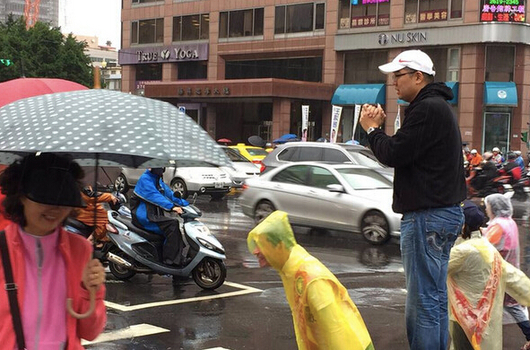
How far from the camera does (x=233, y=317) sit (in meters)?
7.36

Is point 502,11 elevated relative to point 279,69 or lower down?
elevated

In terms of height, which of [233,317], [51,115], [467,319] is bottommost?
[233,317]

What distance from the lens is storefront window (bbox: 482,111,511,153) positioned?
38.6 meters

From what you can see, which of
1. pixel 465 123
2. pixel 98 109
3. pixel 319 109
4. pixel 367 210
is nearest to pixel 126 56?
pixel 319 109

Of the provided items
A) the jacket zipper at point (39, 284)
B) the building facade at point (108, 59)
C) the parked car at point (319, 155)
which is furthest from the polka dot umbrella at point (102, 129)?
the building facade at point (108, 59)

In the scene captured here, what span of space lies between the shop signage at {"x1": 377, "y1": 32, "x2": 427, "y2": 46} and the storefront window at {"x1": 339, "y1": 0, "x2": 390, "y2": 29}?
91 centimetres

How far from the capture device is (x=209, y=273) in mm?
8766

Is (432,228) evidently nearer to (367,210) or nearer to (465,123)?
(367,210)

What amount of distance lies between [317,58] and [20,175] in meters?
44.5

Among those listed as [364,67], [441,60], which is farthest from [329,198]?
[364,67]

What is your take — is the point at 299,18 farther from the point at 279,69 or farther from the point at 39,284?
the point at 39,284

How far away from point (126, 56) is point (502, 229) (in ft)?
174

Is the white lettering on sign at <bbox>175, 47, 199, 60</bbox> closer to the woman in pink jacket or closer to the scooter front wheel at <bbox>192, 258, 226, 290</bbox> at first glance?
the scooter front wheel at <bbox>192, 258, 226, 290</bbox>

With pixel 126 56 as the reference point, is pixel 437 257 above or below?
below
